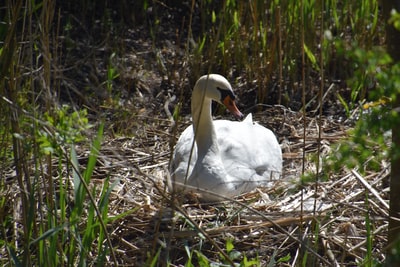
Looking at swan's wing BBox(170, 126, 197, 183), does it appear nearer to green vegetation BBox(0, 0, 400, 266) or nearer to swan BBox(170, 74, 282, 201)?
swan BBox(170, 74, 282, 201)

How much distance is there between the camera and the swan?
4.28 metres

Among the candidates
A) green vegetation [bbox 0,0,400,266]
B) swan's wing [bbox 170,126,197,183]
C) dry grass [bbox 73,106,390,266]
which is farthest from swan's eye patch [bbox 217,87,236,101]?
dry grass [bbox 73,106,390,266]

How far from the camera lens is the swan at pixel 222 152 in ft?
14.0

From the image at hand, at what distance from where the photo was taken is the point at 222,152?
15.3ft

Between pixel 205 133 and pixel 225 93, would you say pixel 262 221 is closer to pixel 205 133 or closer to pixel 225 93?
pixel 205 133

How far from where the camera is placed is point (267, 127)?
17.4ft

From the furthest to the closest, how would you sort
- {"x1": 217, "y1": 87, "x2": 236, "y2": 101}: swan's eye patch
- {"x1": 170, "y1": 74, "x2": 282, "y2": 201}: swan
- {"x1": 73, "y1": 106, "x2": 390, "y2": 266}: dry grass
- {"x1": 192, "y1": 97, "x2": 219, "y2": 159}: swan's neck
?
{"x1": 217, "y1": 87, "x2": 236, "y2": 101}: swan's eye patch
{"x1": 192, "y1": 97, "x2": 219, "y2": 159}: swan's neck
{"x1": 170, "y1": 74, "x2": 282, "y2": 201}: swan
{"x1": 73, "y1": 106, "x2": 390, "y2": 266}: dry grass

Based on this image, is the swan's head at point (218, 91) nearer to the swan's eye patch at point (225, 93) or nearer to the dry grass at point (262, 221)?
the swan's eye patch at point (225, 93)

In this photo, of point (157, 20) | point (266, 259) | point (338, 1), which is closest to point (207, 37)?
point (157, 20)

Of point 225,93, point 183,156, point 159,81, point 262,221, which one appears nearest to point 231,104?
point 225,93

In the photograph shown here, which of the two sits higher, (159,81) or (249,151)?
(249,151)

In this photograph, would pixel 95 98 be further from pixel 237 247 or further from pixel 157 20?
pixel 237 247

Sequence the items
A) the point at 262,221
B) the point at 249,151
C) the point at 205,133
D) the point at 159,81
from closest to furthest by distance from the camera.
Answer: the point at 262,221, the point at 205,133, the point at 249,151, the point at 159,81

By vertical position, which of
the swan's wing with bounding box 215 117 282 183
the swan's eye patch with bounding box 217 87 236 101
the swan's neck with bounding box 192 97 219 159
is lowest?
the swan's wing with bounding box 215 117 282 183
